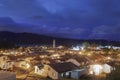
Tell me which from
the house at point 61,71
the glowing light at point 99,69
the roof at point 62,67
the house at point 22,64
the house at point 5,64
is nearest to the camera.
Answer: the house at point 61,71

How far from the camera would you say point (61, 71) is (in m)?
44.1

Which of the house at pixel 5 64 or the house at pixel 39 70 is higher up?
the house at pixel 5 64

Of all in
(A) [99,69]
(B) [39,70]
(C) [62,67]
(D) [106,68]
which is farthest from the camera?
(D) [106,68]

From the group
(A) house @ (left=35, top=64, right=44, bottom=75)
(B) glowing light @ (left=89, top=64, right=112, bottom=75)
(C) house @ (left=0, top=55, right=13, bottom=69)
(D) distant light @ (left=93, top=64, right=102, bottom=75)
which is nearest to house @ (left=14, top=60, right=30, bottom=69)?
(C) house @ (left=0, top=55, right=13, bottom=69)

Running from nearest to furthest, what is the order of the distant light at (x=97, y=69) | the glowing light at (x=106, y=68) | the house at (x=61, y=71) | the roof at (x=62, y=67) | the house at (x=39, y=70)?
the house at (x=61, y=71), the roof at (x=62, y=67), the house at (x=39, y=70), the distant light at (x=97, y=69), the glowing light at (x=106, y=68)

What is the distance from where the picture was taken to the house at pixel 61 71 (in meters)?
43.7

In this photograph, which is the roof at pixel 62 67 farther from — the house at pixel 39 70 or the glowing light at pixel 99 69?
the glowing light at pixel 99 69

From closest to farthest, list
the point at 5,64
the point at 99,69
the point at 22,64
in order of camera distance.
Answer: the point at 99,69 < the point at 5,64 < the point at 22,64

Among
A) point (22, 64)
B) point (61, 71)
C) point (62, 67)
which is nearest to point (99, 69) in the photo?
point (62, 67)

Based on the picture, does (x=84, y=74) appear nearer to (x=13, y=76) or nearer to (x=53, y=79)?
(x=53, y=79)

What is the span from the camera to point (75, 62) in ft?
176

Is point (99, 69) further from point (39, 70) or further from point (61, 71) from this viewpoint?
point (39, 70)

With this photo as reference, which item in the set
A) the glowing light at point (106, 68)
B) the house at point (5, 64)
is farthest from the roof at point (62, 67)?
the house at point (5, 64)

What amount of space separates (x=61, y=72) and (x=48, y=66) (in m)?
3.00
